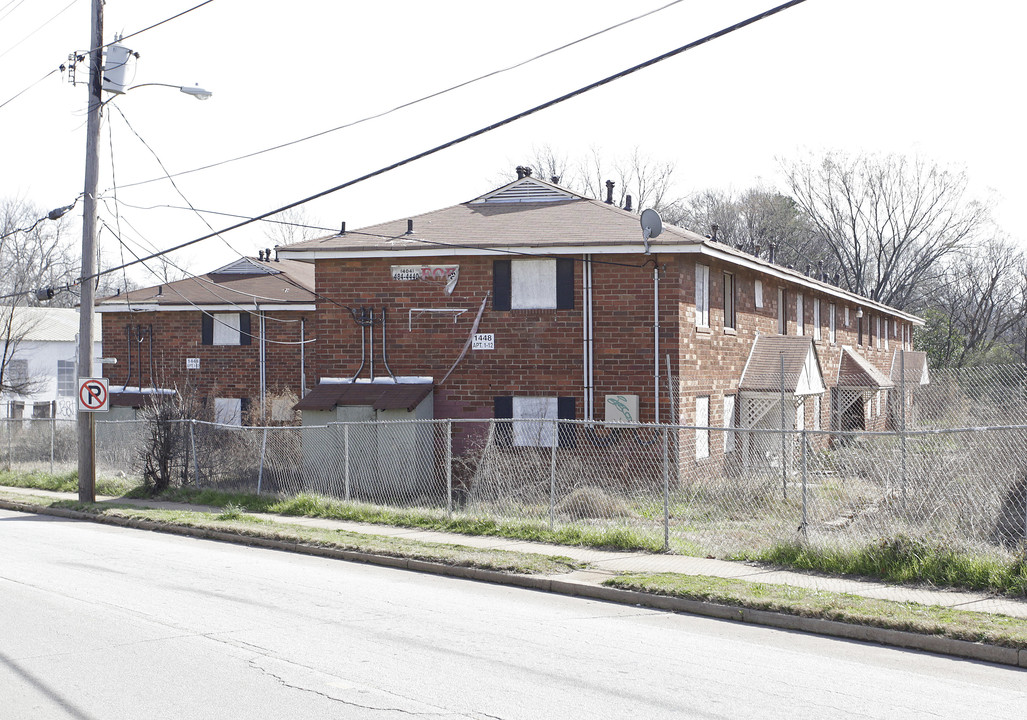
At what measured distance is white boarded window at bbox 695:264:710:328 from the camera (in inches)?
846

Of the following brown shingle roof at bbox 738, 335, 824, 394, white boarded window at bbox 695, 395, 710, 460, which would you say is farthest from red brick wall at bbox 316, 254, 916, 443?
brown shingle roof at bbox 738, 335, 824, 394

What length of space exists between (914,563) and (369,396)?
1300 centimetres

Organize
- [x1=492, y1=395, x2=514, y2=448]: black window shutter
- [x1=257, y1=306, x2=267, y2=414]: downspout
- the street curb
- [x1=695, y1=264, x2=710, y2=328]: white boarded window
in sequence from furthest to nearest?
1. [x1=257, y1=306, x2=267, y2=414]: downspout
2. [x1=695, y1=264, x2=710, y2=328]: white boarded window
3. [x1=492, y1=395, x2=514, y2=448]: black window shutter
4. the street curb

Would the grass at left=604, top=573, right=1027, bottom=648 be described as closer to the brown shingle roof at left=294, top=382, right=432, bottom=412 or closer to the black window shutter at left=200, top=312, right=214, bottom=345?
the brown shingle roof at left=294, top=382, right=432, bottom=412

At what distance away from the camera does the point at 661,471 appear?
20109mm

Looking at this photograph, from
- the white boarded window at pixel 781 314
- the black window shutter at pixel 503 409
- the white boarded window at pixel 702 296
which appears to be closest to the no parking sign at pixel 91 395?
the black window shutter at pixel 503 409

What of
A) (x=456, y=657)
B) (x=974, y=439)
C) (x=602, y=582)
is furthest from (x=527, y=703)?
(x=974, y=439)

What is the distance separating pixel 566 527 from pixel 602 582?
3204 mm

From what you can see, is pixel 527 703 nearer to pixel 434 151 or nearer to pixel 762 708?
pixel 762 708

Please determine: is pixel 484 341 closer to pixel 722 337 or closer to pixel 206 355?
pixel 722 337

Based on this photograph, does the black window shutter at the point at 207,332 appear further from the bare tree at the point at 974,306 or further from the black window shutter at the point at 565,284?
the bare tree at the point at 974,306

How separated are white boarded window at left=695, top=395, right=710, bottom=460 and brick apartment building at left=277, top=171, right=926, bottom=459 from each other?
5 centimetres

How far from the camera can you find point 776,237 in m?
58.3

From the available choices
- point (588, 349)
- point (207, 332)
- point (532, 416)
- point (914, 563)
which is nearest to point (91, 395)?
point (532, 416)
